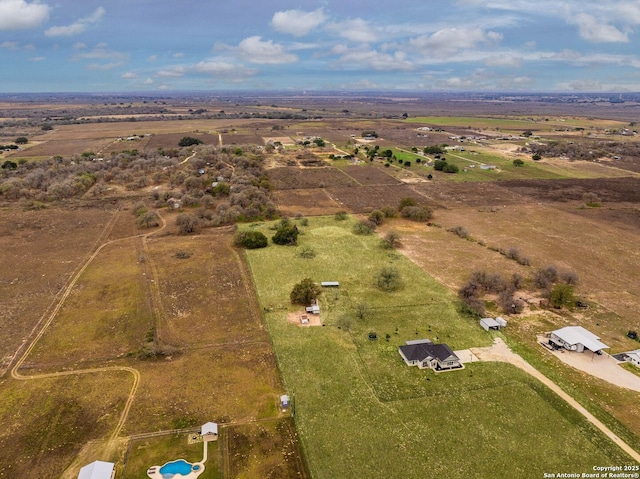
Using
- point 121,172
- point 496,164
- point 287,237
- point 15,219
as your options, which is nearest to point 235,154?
point 121,172

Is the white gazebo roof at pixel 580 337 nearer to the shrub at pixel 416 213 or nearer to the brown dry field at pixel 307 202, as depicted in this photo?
the shrub at pixel 416 213

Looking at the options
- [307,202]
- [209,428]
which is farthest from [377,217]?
[209,428]

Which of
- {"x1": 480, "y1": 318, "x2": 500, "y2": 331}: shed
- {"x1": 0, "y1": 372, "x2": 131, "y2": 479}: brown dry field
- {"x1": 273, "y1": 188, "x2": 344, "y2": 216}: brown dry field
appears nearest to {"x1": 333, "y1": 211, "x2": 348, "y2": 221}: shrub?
{"x1": 273, "y1": 188, "x2": 344, "y2": 216}: brown dry field

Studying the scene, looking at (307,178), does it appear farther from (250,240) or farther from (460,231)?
(460,231)

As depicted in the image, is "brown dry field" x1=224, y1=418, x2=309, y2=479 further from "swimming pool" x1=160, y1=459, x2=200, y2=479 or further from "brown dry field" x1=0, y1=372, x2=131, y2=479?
"brown dry field" x1=0, y1=372, x2=131, y2=479

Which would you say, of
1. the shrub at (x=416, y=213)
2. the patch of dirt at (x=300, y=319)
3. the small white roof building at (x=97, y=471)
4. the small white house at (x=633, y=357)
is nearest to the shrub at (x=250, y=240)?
the patch of dirt at (x=300, y=319)

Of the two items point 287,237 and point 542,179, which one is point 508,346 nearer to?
point 287,237
